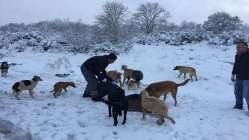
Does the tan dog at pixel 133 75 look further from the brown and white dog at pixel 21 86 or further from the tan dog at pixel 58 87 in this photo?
the brown and white dog at pixel 21 86

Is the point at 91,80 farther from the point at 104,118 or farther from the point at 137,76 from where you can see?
the point at 137,76

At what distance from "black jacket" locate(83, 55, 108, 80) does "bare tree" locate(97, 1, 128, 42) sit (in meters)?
20.7

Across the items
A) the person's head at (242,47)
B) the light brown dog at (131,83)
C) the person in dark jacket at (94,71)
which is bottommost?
the light brown dog at (131,83)

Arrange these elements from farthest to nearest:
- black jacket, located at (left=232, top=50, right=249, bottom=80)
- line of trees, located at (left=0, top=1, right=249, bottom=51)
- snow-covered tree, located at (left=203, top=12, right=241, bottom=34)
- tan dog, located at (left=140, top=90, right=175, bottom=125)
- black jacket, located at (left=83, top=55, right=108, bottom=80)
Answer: snow-covered tree, located at (left=203, top=12, right=241, bottom=34), line of trees, located at (left=0, top=1, right=249, bottom=51), black jacket, located at (left=83, top=55, right=108, bottom=80), black jacket, located at (left=232, top=50, right=249, bottom=80), tan dog, located at (left=140, top=90, right=175, bottom=125)

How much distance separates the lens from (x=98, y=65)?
9812 mm

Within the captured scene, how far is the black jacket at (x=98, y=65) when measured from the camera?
9.75 m

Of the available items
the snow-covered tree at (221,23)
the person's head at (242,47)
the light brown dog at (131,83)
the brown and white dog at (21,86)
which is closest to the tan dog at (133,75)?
the light brown dog at (131,83)

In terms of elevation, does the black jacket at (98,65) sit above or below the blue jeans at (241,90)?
above

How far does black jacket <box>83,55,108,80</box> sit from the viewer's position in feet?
32.0

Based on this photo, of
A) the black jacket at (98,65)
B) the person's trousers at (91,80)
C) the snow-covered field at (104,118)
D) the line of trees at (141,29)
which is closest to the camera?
the snow-covered field at (104,118)

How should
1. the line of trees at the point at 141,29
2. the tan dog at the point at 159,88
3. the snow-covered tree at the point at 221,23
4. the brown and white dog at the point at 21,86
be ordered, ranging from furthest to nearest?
1. the snow-covered tree at the point at 221,23
2. the line of trees at the point at 141,29
3. the brown and white dog at the point at 21,86
4. the tan dog at the point at 159,88

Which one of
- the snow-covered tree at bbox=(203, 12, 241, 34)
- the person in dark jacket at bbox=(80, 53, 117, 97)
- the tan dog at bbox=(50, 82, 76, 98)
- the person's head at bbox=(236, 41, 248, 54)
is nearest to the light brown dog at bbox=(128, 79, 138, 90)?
the person in dark jacket at bbox=(80, 53, 117, 97)

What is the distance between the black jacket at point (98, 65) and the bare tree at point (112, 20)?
68.0ft

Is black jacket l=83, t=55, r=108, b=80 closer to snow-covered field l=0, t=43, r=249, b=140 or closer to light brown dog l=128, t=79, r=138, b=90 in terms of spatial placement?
snow-covered field l=0, t=43, r=249, b=140
